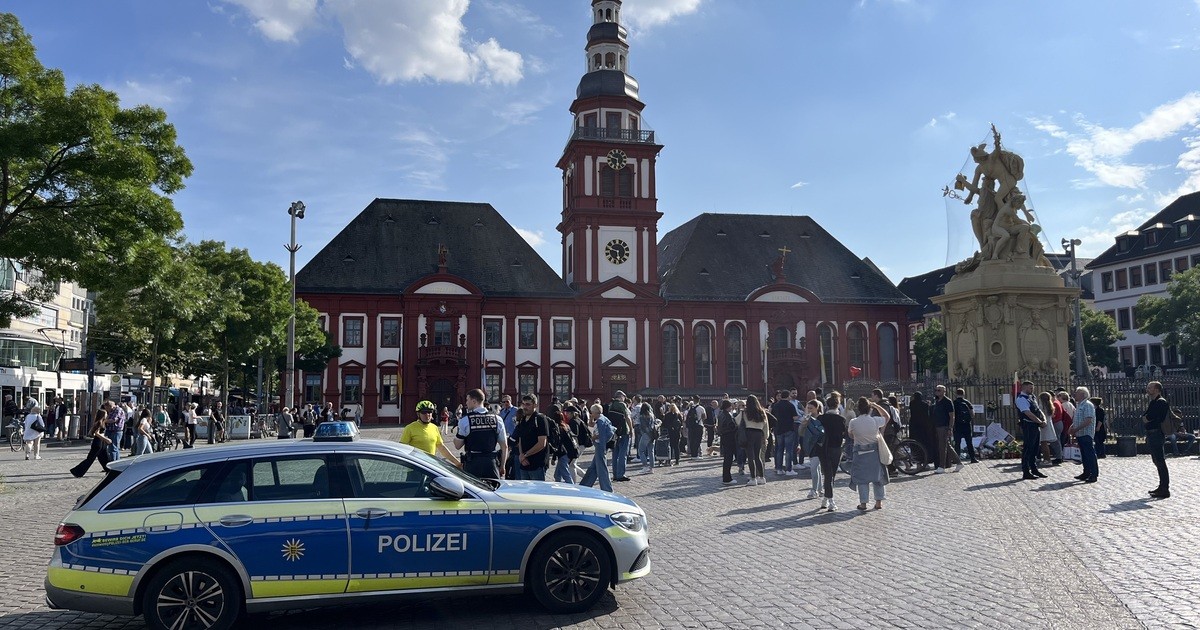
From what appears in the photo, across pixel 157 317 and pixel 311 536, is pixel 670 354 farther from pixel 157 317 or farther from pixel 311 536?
pixel 311 536

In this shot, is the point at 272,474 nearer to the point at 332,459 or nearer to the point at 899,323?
the point at 332,459

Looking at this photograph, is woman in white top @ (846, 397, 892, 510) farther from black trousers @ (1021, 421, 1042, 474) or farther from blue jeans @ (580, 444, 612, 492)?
black trousers @ (1021, 421, 1042, 474)

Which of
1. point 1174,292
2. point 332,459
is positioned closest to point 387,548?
point 332,459

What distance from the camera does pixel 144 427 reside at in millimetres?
20328

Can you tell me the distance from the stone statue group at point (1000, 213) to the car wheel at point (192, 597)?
67.7 feet

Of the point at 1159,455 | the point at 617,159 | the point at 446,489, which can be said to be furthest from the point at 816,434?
the point at 617,159

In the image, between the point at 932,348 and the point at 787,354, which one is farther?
Result: the point at 932,348

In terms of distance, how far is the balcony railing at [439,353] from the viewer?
55.7 m

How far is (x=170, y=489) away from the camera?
6.91 meters

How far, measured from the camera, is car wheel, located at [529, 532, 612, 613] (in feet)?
24.2

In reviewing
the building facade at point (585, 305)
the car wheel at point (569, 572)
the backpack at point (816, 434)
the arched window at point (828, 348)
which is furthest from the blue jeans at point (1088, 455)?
the arched window at point (828, 348)

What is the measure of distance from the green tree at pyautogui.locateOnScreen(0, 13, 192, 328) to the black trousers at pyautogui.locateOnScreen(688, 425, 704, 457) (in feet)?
44.9

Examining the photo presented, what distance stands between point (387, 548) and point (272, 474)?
1.06 m

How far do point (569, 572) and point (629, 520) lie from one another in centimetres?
68
